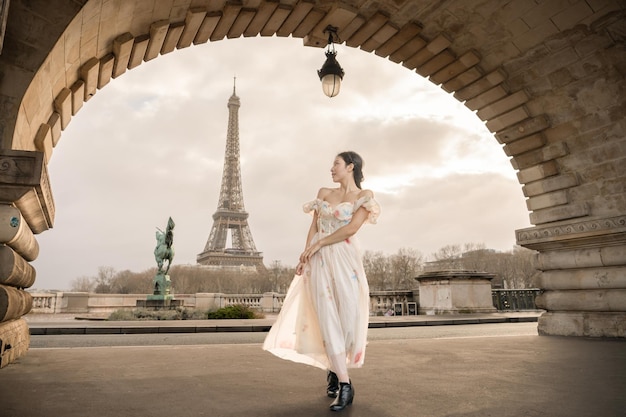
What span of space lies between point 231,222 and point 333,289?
69850 mm

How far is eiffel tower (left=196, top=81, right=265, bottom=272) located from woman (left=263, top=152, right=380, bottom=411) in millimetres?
68620

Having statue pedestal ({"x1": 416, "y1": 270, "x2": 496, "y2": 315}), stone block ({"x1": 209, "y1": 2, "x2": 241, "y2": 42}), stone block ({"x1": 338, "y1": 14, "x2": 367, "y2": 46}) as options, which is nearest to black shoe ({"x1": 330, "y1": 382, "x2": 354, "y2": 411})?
stone block ({"x1": 209, "y1": 2, "x2": 241, "y2": 42})

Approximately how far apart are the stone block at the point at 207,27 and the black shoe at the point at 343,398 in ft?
15.8

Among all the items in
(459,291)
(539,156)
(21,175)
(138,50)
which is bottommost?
(459,291)

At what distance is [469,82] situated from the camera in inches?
284

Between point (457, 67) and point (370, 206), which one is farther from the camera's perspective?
point (457, 67)

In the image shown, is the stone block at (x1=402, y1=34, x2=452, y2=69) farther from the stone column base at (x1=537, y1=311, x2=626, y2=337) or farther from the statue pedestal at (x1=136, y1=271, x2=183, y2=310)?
the statue pedestal at (x1=136, y1=271, x2=183, y2=310)

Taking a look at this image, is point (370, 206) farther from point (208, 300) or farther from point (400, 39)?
point (208, 300)

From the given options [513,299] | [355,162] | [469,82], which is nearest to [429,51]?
[469,82]

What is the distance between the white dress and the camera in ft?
9.86

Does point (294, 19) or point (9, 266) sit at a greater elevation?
point (294, 19)

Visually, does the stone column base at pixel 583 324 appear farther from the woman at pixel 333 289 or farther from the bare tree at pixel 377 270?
the bare tree at pixel 377 270

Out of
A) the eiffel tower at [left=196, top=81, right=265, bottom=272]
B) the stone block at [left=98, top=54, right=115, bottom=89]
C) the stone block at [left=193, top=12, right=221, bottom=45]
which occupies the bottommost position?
the stone block at [left=98, top=54, right=115, bottom=89]

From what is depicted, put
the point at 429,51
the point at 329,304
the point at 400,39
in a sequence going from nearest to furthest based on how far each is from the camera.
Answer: the point at 329,304 → the point at 400,39 → the point at 429,51
